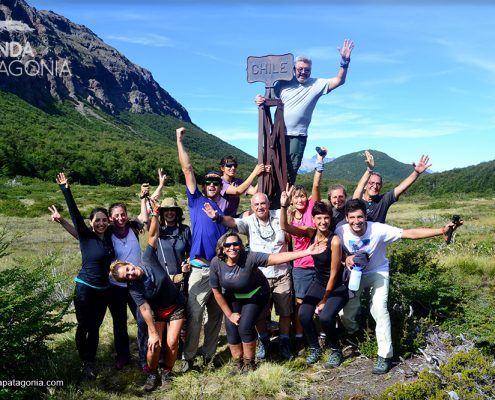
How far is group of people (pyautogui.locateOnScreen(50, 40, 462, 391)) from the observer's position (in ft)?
14.4

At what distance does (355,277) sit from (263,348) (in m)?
1.51

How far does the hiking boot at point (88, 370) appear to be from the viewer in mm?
4676

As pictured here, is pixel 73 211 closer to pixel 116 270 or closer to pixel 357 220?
pixel 116 270

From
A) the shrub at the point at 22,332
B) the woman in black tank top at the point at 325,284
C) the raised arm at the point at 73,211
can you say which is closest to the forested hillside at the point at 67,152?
the shrub at the point at 22,332

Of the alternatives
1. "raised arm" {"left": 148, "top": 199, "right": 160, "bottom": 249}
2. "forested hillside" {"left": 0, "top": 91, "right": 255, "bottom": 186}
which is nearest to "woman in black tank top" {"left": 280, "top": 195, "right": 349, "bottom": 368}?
"raised arm" {"left": 148, "top": 199, "right": 160, "bottom": 249}

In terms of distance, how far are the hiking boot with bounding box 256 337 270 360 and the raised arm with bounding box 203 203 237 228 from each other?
1409 millimetres

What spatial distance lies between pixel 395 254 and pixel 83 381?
4628 mm

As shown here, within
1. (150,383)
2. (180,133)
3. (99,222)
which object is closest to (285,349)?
(150,383)

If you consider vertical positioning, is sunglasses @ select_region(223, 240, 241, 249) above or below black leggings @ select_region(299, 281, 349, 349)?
above

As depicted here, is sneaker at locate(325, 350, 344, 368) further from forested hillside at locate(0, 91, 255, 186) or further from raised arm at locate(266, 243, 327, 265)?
forested hillside at locate(0, 91, 255, 186)

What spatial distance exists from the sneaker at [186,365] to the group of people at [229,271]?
0.04 feet

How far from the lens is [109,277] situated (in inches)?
183

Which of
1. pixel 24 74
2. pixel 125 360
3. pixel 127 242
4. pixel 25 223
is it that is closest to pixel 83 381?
pixel 125 360

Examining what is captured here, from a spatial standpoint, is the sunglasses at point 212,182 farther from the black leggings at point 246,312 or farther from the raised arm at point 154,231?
the black leggings at point 246,312
